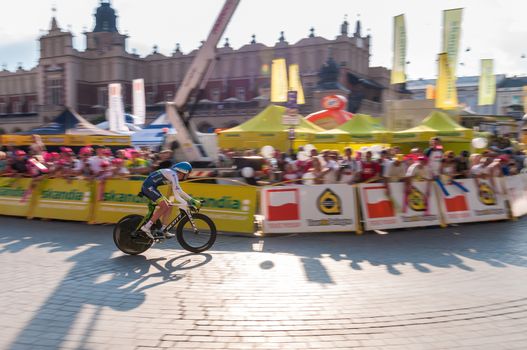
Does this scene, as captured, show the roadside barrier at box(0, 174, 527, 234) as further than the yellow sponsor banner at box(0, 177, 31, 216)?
No

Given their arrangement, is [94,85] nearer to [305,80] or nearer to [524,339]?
[305,80]

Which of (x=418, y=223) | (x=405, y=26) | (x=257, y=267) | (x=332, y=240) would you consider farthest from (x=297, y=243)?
(x=405, y=26)

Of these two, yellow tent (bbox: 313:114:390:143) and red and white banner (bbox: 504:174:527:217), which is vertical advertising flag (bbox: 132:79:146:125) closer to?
yellow tent (bbox: 313:114:390:143)

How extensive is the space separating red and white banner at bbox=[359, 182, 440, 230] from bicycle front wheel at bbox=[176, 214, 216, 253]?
3.57 metres

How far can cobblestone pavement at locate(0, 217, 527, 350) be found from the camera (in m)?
4.55

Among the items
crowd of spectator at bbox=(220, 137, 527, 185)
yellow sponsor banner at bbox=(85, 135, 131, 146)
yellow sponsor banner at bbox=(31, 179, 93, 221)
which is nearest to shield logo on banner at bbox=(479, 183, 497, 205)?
crowd of spectator at bbox=(220, 137, 527, 185)

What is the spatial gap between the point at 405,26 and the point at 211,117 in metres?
34.5

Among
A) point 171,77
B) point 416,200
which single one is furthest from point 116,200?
point 171,77

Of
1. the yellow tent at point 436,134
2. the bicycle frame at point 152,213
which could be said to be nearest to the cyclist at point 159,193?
the bicycle frame at point 152,213

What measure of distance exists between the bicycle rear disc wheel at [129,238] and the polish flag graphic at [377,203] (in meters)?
4.72

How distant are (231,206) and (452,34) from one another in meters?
14.3

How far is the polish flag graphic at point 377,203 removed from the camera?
32.7 ft

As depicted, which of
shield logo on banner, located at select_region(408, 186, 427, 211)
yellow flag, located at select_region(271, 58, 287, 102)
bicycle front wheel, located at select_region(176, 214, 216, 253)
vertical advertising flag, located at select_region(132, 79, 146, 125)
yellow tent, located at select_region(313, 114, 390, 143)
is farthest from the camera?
vertical advertising flag, located at select_region(132, 79, 146, 125)

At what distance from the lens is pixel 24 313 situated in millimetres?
5145
